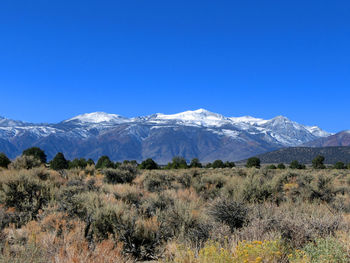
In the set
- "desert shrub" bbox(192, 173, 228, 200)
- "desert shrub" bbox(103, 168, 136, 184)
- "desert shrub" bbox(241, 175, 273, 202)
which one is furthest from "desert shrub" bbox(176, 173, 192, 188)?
"desert shrub" bbox(241, 175, 273, 202)

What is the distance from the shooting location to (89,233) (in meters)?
7.96

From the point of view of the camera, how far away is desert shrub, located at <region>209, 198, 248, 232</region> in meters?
8.36

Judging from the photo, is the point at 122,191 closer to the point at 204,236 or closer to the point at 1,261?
the point at 204,236

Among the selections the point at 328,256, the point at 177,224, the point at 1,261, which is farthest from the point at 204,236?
the point at 1,261

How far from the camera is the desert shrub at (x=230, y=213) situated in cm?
836

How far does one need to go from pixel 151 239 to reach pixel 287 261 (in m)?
3.74

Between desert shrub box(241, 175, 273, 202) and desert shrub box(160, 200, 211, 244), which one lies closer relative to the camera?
desert shrub box(160, 200, 211, 244)

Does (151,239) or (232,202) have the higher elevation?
(232,202)

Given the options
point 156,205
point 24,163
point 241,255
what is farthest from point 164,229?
point 24,163

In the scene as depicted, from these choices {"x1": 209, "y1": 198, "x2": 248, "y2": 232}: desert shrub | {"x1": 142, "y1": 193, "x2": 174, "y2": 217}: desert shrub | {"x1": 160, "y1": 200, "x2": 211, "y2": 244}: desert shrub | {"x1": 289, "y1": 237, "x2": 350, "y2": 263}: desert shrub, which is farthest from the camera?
{"x1": 142, "y1": 193, "x2": 174, "y2": 217}: desert shrub

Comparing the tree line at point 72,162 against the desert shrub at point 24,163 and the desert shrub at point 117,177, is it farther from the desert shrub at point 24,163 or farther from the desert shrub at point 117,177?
the desert shrub at point 117,177

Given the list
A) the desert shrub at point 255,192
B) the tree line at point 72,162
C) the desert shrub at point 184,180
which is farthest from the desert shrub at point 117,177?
the desert shrub at point 255,192

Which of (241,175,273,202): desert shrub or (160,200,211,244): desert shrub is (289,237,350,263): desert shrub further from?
(241,175,273,202): desert shrub

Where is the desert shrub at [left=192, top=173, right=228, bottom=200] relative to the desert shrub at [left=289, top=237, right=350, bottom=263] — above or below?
below
